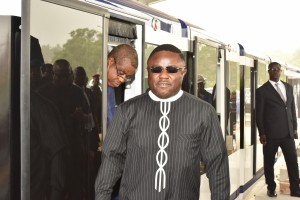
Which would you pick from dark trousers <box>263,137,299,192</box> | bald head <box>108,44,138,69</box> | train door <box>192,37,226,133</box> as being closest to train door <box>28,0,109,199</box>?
bald head <box>108,44,138,69</box>

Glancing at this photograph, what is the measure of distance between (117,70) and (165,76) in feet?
3.27

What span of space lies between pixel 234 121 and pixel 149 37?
3463 mm

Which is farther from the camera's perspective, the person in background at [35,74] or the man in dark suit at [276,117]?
the man in dark suit at [276,117]

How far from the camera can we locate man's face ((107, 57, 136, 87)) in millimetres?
3410

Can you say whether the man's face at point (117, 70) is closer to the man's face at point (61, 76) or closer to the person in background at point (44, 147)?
the man's face at point (61, 76)

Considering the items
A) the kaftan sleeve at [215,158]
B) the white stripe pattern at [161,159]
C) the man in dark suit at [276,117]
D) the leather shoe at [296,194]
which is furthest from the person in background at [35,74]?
the leather shoe at [296,194]

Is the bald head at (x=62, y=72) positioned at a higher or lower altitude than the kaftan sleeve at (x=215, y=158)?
higher

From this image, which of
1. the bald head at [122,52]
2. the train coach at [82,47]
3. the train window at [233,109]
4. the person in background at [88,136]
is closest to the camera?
the train coach at [82,47]

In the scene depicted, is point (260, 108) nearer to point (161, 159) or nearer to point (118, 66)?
point (118, 66)

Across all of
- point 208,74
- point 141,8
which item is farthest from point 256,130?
point 141,8

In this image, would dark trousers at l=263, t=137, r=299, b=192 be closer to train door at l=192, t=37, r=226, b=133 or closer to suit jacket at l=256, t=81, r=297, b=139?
suit jacket at l=256, t=81, r=297, b=139

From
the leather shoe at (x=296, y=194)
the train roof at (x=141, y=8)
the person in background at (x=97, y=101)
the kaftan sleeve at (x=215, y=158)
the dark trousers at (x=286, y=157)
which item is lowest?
the leather shoe at (x=296, y=194)

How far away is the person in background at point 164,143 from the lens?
7.98 ft

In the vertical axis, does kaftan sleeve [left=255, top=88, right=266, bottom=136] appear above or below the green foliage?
below
